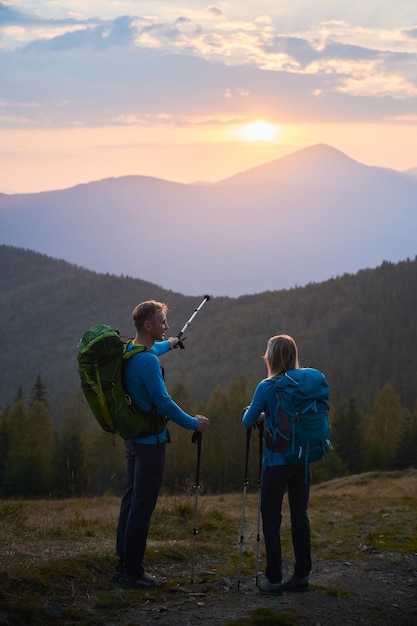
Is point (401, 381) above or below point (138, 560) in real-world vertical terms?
above

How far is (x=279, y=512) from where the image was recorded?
26.9 feet

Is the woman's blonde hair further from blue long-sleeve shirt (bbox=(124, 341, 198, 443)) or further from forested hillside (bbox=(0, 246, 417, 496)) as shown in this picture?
forested hillside (bbox=(0, 246, 417, 496))

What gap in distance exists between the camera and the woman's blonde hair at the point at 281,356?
8.01 meters

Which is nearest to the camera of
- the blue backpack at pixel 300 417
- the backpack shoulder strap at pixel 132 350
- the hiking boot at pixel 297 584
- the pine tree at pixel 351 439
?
the blue backpack at pixel 300 417

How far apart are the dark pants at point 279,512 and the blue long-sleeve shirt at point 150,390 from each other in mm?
1065

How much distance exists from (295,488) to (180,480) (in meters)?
47.3

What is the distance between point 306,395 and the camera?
25.8 feet

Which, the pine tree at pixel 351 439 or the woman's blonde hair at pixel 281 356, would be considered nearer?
the woman's blonde hair at pixel 281 356

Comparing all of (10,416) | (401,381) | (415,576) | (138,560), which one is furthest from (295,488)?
(401,381)

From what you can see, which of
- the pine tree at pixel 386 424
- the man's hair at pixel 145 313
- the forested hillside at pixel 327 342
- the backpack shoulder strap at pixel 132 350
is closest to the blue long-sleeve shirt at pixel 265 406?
the backpack shoulder strap at pixel 132 350

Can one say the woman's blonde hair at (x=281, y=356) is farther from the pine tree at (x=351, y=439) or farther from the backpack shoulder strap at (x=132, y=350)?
the pine tree at (x=351, y=439)

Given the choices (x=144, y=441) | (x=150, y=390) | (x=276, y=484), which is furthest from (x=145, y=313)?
(x=276, y=484)

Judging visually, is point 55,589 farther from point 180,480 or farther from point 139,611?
point 180,480

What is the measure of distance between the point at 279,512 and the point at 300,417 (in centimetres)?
116
